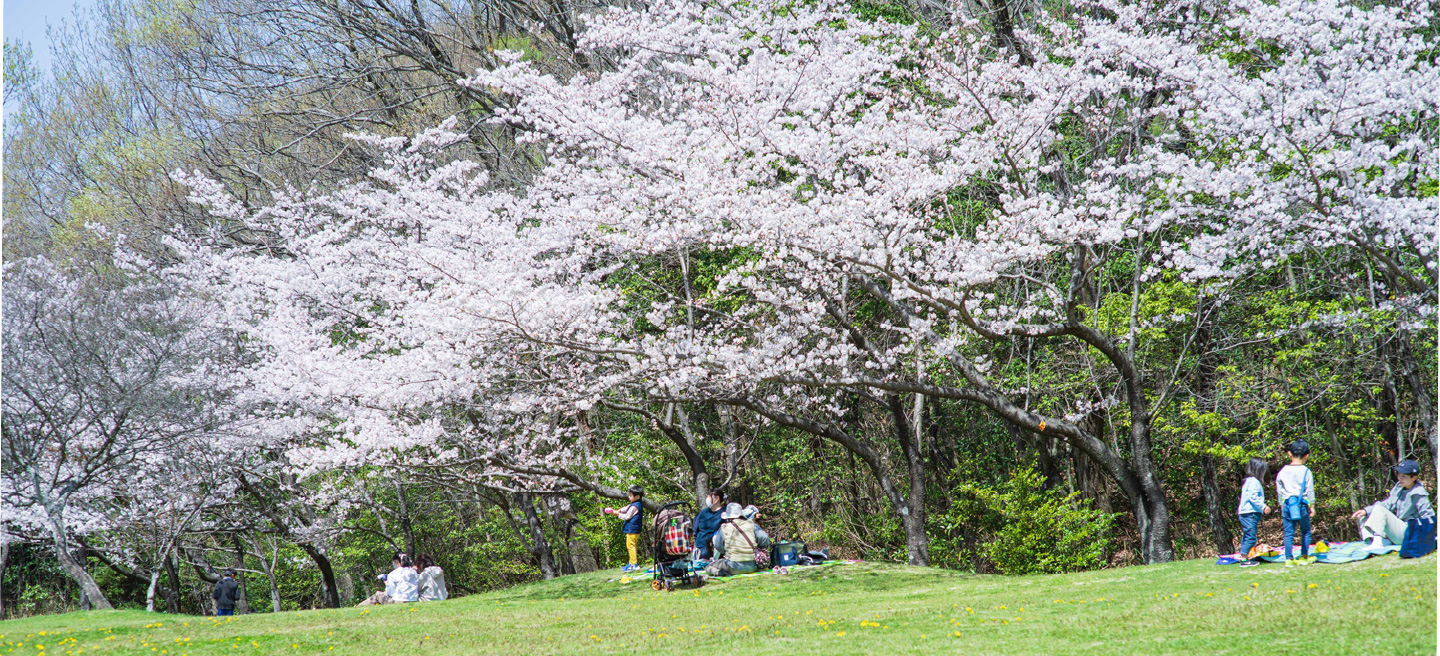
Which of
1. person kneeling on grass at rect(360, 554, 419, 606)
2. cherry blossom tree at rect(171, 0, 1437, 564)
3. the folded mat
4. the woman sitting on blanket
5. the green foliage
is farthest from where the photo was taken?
person kneeling on grass at rect(360, 554, 419, 606)

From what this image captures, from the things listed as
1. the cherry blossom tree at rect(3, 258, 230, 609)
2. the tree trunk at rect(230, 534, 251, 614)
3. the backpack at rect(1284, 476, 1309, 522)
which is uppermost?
the cherry blossom tree at rect(3, 258, 230, 609)

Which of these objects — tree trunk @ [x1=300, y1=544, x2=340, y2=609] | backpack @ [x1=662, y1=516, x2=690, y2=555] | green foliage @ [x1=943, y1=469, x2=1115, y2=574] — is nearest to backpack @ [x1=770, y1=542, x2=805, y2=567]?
backpack @ [x1=662, y1=516, x2=690, y2=555]

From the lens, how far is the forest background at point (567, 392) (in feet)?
36.8

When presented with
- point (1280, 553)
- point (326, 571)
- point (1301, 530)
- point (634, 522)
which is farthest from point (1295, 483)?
point (326, 571)

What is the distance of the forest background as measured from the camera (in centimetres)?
1123

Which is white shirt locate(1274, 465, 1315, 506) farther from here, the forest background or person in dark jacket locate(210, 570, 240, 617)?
person in dark jacket locate(210, 570, 240, 617)

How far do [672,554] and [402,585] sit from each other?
436 cm

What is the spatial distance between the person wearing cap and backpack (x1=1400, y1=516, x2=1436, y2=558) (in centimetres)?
3

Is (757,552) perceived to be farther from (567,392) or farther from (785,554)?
(567,392)

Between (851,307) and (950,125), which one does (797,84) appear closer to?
(950,125)

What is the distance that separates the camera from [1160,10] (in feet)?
35.3

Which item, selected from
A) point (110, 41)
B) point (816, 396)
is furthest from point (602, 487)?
point (110, 41)

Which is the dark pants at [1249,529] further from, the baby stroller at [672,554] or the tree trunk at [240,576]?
the tree trunk at [240,576]

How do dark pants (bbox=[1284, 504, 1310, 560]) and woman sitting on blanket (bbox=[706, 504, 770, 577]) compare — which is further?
woman sitting on blanket (bbox=[706, 504, 770, 577])
